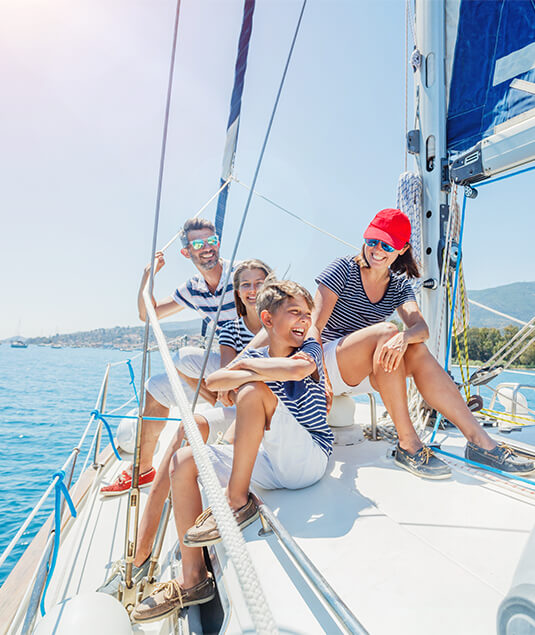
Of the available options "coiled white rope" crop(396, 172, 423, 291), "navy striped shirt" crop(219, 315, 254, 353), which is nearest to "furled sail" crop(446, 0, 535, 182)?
"coiled white rope" crop(396, 172, 423, 291)

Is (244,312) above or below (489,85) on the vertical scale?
below

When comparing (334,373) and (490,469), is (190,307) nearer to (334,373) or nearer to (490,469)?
(334,373)

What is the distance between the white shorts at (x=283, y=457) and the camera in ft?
4.20

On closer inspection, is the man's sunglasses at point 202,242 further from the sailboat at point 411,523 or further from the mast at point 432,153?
the mast at point 432,153

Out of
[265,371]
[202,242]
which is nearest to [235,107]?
[202,242]

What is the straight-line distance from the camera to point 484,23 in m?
1.98

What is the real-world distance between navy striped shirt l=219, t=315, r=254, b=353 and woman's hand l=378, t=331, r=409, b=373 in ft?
2.30

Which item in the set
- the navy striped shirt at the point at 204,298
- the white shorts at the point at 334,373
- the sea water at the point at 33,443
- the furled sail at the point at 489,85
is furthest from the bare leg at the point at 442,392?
the sea water at the point at 33,443

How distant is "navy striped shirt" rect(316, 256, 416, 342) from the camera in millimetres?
1889

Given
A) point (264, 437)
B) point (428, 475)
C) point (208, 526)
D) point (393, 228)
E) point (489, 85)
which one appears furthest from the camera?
point (489, 85)

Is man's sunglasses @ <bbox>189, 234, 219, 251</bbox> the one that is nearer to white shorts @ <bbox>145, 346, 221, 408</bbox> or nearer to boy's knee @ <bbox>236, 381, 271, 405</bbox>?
white shorts @ <bbox>145, 346, 221, 408</bbox>

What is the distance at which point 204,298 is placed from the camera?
2.37 metres

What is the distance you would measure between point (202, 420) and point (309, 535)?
0.71 m

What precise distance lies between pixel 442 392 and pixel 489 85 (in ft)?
5.20
